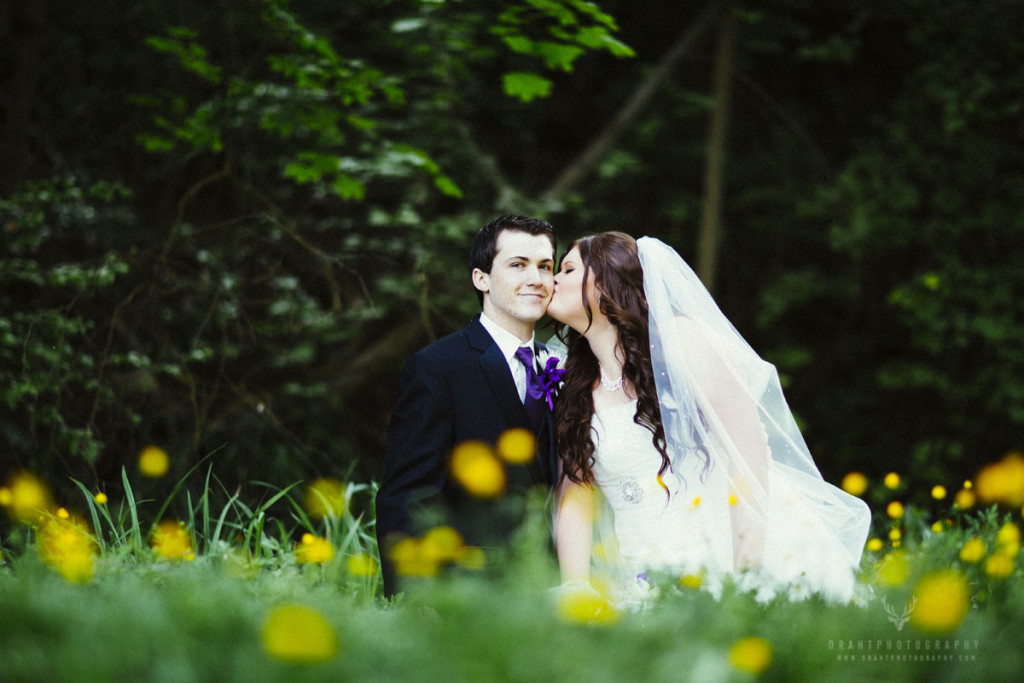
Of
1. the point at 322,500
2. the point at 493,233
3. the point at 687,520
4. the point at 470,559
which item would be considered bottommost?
the point at 322,500

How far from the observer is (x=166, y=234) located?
536cm

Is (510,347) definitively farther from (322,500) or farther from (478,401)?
(322,500)

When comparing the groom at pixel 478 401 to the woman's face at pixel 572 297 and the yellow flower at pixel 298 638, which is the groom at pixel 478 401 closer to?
the woman's face at pixel 572 297

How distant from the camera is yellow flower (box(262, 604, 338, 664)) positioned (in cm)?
132

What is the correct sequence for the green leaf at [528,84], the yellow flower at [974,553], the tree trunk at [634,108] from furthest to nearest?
the tree trunk at [634,108]
the green leaf at [528,84]
the yellow flower at [974,553]

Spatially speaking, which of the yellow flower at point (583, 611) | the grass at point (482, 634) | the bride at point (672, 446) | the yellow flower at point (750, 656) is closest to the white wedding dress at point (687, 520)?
the bride at point (672, 446)

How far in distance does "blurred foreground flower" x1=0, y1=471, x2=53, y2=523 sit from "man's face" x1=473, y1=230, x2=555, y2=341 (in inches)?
68.1

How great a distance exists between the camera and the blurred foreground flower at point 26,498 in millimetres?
2377

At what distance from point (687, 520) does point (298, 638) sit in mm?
2082

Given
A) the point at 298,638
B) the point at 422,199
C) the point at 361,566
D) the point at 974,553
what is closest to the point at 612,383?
the point at 361,566

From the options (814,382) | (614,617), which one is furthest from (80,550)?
(814,382)

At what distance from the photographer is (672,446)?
10.1 feet

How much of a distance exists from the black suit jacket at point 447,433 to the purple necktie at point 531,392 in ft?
0.24

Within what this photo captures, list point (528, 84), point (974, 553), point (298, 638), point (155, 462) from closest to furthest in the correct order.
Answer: point (298, 638), point (974, 553), point (155, 462), point (528, 84)
